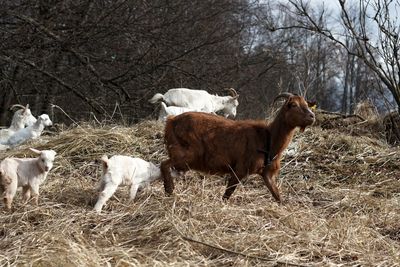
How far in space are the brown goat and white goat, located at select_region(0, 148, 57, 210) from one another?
44.8 inches

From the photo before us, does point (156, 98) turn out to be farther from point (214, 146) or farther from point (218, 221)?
point (218, 221)

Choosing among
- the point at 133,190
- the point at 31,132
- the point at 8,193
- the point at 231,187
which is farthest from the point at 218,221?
the point at 31,132

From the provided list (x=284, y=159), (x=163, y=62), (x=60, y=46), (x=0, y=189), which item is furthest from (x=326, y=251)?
(x=163, y=62)

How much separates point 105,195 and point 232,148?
4.29 feet

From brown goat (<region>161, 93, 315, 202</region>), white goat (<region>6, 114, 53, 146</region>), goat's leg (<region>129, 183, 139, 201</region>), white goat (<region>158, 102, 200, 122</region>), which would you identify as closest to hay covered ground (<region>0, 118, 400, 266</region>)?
goat's leg (<region>129, 183, 139, 201</region>)

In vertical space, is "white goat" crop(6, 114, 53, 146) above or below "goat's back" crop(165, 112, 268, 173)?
below

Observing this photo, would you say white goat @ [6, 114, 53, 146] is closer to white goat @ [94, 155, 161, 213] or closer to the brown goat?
white goat @ [94, 155, 161, 213]

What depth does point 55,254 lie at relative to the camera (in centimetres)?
441

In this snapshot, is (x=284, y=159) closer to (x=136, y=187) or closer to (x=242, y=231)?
(x=136, y=187)

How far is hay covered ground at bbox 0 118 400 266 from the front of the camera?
179 inches

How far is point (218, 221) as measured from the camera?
525 cm

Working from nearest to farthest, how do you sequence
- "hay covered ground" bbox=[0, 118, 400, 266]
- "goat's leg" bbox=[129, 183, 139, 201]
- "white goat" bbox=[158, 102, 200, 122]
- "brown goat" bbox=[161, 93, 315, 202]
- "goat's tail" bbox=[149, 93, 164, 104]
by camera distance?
"hay covered ground" bbox=[0, 118, 400, 266], "goat's leg" bbox=[129, 183, 139, 201], "brown goat" bbox=[161, 93, 315, 202], "white goat" bbox=[158, 102, 200, 122], "goat's tail" bbox=[149, 93, 164, 104]

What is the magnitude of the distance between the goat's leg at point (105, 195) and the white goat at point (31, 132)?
14.4 ft

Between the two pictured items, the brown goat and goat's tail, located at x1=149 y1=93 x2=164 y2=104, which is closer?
the brown goat
